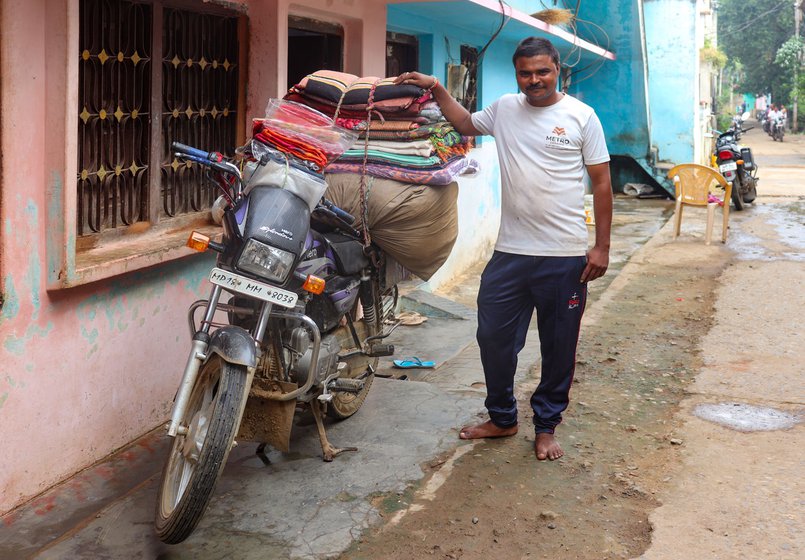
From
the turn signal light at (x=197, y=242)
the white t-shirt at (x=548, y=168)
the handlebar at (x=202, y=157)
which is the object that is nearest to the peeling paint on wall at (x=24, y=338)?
the turn signal light at (x=197, y=242)

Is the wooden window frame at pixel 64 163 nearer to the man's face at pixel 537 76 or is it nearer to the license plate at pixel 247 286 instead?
the license plate at pixel 247 286

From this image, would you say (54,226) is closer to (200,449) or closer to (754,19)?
(200,449)

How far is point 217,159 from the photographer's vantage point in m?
3.55

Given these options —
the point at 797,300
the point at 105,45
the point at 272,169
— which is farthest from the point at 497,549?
the point at 797,300

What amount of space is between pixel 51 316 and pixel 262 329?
0.91 metres

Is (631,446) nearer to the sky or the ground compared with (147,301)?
nearer to the ground

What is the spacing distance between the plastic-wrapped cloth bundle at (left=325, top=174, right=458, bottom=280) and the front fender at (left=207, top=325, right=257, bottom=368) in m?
1.18

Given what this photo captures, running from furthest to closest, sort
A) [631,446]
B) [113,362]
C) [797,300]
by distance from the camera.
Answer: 1. [797,300]
2. [631,446]
3. [113,362]

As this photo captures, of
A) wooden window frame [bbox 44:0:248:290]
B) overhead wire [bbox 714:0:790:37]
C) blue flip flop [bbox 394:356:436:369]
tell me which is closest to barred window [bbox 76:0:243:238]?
wooden window frame [bbox 44:0:248:290]

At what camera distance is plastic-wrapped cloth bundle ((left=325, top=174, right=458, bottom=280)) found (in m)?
4.38

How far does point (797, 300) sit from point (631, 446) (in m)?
4.16

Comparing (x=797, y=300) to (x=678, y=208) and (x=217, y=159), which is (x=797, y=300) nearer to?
(x=678, y=208)

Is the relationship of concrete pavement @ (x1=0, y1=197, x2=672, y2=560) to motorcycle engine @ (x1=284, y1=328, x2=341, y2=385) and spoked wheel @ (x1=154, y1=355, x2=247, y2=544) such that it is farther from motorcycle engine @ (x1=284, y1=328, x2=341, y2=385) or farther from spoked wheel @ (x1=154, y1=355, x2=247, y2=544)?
motorcycle engine @ (x1=284, y1=328, x2=341, y2=385)

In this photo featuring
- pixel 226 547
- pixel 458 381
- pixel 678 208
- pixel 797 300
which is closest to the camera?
pixel 226 547
